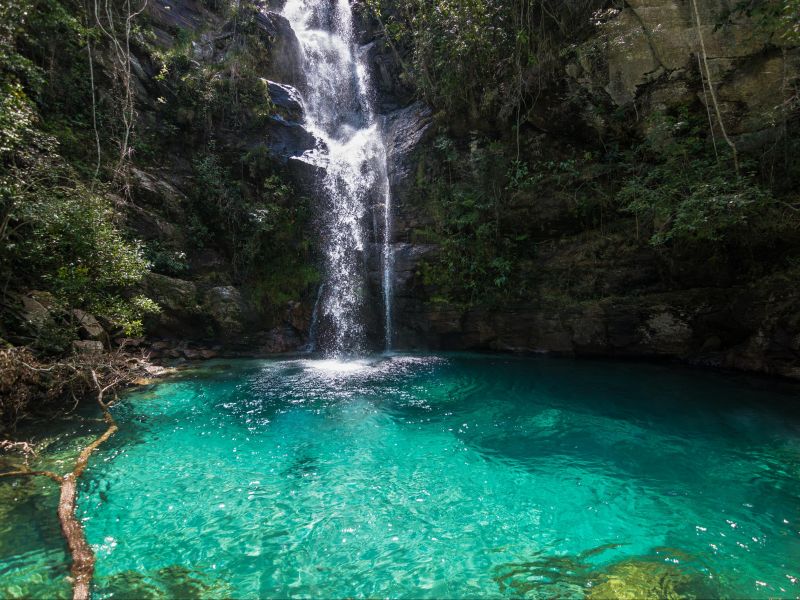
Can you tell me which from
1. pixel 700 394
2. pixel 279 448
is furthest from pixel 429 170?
pixel 279 448

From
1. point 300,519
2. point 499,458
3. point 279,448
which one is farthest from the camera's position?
point 279,448

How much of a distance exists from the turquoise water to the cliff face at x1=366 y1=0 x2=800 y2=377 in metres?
2.22

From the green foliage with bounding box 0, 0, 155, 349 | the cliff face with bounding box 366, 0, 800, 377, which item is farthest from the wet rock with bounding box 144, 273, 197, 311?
the cliff face with bounding box 366, 0, 800, 377

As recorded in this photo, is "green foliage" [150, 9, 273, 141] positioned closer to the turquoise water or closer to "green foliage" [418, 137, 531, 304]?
"green foliage" [418, 137, 531, 304]

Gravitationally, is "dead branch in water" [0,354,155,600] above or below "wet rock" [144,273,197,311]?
below

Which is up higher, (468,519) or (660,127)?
(660,127)

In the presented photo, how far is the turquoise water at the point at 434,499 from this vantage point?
3090mm

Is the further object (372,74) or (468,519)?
(372,74)

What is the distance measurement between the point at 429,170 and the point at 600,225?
6284mm

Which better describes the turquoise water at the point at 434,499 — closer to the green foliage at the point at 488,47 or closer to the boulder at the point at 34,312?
the boulder at the point at 34,312

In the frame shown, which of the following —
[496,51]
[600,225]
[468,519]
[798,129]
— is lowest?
[468,519]

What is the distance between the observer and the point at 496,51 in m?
12.0

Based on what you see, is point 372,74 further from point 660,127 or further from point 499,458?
point 499,458

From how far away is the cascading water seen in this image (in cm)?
1349
